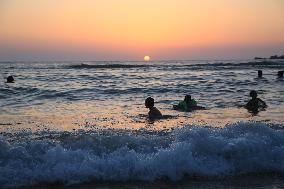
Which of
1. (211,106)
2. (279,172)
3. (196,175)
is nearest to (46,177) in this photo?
(196,175)

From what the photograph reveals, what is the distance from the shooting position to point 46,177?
246 inches

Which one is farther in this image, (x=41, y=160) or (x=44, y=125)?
(x=44, y=125)

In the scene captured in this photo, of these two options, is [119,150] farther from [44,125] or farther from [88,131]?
[44,125]

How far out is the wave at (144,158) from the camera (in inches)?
249

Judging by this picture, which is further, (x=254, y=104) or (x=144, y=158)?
(x=254, y=104)

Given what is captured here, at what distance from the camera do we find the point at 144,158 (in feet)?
22.4

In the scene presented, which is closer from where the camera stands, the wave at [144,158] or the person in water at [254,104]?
the wave at [144,158]

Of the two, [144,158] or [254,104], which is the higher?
[144,158]

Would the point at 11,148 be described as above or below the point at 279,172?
above

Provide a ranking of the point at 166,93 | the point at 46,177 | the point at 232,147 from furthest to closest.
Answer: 1. the point at 166,93
2. the point at 232,147
3. the point at 46,177

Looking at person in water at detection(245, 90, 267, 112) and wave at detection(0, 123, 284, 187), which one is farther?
person in water at detection(245, 90, 267, 112)

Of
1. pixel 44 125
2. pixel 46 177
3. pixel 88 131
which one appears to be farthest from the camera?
pixel 44 125

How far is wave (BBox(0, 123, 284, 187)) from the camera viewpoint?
632 centimetres

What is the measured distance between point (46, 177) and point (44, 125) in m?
5.02
